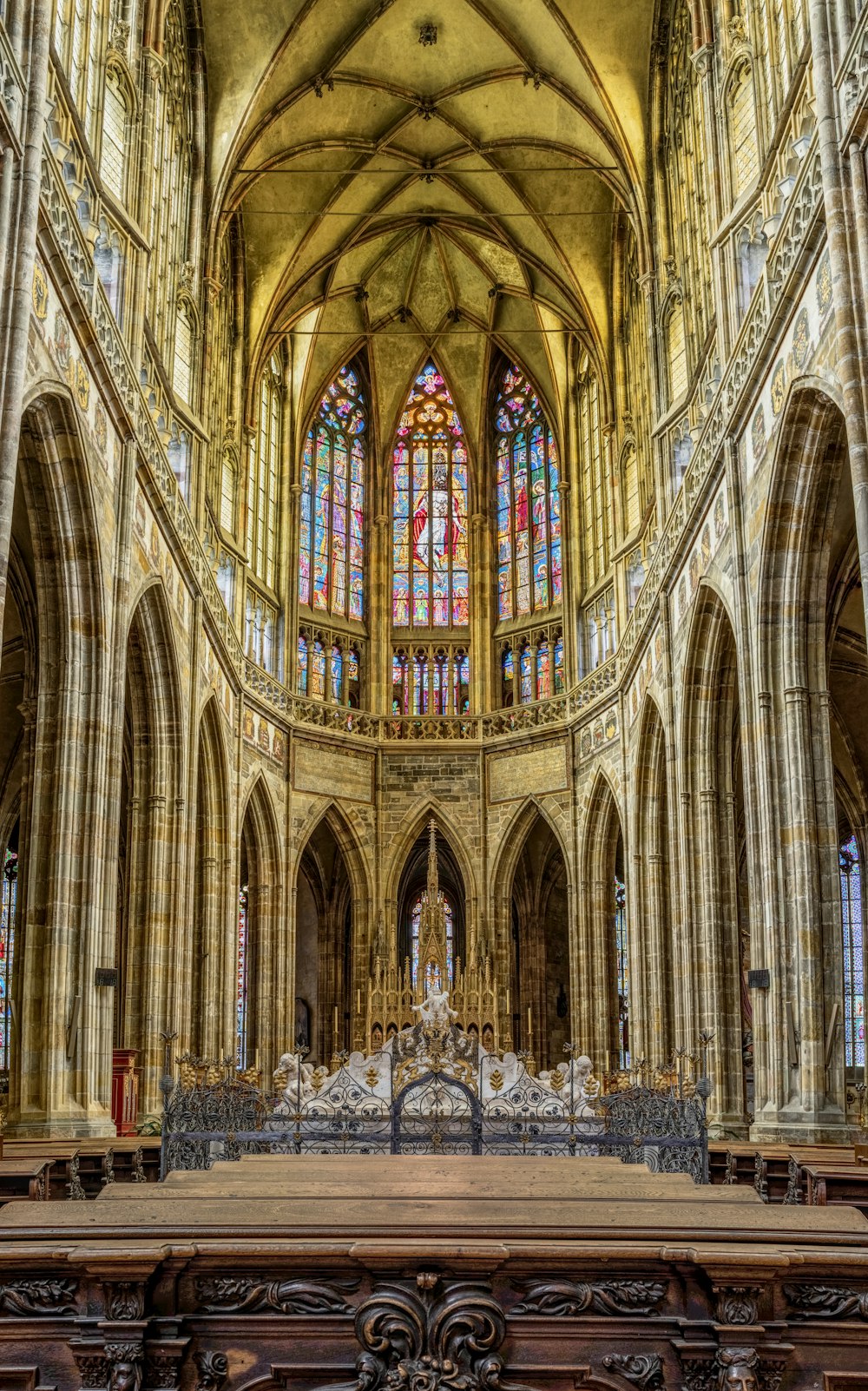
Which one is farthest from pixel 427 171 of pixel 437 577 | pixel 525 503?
pixel 437 577

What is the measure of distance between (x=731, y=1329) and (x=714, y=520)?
18161mm

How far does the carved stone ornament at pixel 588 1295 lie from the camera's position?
165 inches

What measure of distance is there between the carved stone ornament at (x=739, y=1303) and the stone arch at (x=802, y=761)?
40.6 feet

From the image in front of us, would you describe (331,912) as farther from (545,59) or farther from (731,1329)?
(731,1329)

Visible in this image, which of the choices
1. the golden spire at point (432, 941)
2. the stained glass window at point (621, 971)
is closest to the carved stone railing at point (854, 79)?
the golden spire at point (432, 941)

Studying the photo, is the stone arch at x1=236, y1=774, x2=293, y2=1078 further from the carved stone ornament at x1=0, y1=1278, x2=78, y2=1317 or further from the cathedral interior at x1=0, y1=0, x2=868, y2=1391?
the carved stone ornament at x1=0, y1=1278, x2=78, y2=1317

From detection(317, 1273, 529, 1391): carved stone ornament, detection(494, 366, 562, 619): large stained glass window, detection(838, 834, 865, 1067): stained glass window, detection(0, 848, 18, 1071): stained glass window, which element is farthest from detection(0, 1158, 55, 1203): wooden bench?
detection(494, 366, 562, 619): large stained glass window

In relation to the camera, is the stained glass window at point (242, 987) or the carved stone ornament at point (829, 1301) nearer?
the carved stone ornament at point (829, 1301)

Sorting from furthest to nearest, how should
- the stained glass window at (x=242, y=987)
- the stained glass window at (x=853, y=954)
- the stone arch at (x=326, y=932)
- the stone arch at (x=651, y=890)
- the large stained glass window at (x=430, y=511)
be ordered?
the large stained glass window at (x=430, y=511) < the stone arch at (x=326, y=932) < the stained glass window at (x=242, y=987) < the stained glass window at (x=853, y=954) < the stone arch at (x=651, y=890)

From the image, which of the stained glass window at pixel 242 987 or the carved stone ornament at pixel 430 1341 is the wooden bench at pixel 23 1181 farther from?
the stained glass window at pixel 242 987

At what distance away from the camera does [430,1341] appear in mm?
4133

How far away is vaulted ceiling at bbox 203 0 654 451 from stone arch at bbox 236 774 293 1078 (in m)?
10.9

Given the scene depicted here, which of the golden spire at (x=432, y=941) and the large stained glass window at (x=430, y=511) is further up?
the large stained glass window at (x=430, y=511)

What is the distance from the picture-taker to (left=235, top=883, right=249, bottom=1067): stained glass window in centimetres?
3281
